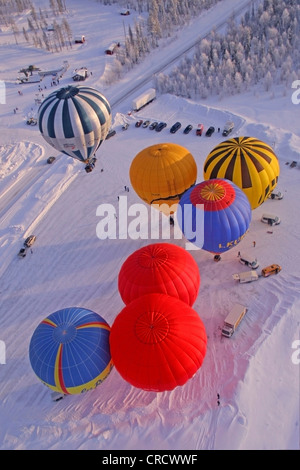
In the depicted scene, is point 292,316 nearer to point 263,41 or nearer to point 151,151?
point 151,151

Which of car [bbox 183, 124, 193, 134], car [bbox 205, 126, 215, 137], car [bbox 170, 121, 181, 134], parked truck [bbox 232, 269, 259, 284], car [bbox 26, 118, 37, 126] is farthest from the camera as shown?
car [bbox 26, 118, 37, 126]

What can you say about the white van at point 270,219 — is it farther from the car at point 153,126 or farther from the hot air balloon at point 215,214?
the car at point 153,126

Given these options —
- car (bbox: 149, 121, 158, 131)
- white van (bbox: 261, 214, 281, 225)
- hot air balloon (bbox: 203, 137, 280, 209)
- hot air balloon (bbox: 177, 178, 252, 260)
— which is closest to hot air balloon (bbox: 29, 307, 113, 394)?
hot air balloon (bbox: 177, 178, 252, 260)

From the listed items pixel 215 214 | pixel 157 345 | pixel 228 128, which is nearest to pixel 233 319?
pixel 215 214

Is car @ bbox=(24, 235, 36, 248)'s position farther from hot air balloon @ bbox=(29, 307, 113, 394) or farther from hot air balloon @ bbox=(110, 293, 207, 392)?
hot air balloon @ bbox=(110, 293, 207, 392)

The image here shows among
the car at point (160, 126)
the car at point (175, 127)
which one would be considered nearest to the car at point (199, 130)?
the car at point (175, 127)

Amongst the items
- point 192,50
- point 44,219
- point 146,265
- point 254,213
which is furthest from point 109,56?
point 146,265
